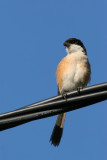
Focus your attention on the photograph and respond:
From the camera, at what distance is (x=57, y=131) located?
5.30m

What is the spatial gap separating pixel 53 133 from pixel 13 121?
8.17 feet

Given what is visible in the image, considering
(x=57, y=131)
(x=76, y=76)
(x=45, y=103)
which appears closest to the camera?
(x=45, y=103)

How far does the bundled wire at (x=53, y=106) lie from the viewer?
2775 mm

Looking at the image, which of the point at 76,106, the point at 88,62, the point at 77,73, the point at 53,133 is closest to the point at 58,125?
the point at 53,133

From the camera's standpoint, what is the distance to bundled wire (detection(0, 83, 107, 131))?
278 cm

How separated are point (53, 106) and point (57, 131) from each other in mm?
2472

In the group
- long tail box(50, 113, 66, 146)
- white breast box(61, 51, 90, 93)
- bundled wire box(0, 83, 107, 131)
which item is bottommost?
bundled wire box(0, 83, 107, 131)

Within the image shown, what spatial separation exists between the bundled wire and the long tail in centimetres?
208

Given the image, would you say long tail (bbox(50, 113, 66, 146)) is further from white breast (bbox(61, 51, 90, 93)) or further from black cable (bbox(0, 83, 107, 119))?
black cable (bbox(0, 83, 107, 119))

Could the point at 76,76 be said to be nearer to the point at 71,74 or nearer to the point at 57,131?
the point at 71,74

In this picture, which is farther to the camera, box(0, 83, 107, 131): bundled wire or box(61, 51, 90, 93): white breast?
box(61, 51, 90, 93): white breast

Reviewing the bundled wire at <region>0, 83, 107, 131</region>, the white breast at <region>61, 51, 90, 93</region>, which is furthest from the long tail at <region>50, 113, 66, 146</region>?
the bundled wire at <region>0, 83, 107, 131</region>

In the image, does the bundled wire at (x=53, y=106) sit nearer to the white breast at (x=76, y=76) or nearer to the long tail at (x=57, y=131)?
the long tail at (x=57, y=131)

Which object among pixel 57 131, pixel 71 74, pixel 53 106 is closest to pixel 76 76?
pixel 71 74
